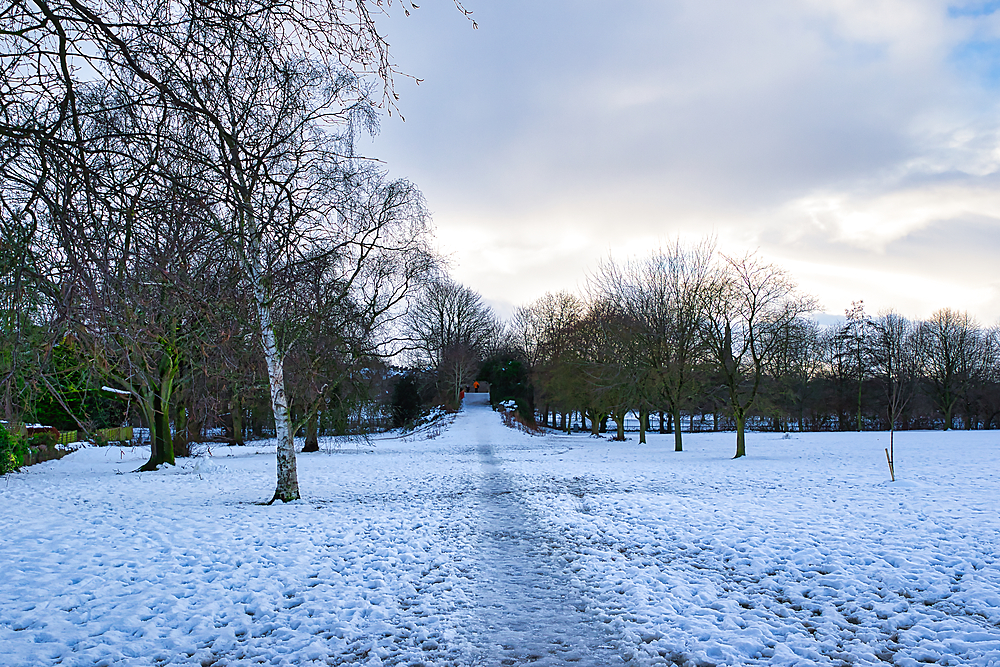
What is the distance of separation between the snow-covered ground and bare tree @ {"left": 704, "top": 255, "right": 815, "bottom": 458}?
10.6 metres

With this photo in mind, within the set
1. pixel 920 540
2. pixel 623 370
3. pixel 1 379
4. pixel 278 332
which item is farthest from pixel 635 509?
pixel 623 370

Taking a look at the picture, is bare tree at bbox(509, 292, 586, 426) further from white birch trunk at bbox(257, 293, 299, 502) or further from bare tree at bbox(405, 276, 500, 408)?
white birch trunk at bbox(257, 293, 299, 502)

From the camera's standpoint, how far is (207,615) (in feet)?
15.5

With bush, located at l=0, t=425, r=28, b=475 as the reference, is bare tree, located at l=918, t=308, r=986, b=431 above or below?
above

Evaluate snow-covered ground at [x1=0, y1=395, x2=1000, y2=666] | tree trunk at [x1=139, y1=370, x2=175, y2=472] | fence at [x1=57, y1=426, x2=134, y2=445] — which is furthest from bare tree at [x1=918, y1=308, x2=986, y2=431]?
fence at [x1=57, y1=426, x2=134, y2=445]

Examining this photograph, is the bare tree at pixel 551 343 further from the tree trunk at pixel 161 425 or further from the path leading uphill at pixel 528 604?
the path leading uphill at pixel 528 604

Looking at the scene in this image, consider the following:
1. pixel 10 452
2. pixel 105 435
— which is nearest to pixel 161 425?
pixel 10 452

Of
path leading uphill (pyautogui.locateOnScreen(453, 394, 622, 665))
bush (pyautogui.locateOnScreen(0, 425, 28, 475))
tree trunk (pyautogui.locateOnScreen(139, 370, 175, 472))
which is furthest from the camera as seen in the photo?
tree trunk (pyautogui.locateOnScreen(139, 370, 175, 472))

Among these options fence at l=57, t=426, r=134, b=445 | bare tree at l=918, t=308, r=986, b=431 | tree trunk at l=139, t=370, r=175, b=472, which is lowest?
fence at l=57, t=426, r=134, b=445

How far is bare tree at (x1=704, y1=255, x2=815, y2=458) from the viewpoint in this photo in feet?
70.7

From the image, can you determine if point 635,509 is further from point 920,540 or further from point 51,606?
point 51,606

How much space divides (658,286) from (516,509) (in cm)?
1846

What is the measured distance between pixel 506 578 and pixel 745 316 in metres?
19.0

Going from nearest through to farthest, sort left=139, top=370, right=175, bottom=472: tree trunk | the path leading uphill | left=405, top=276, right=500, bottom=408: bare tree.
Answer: the path leading uphill → left=139, top=370, right=175, bottom=472: tree trunk → left=405, top=276, right=500, bottom=408: bare tree
